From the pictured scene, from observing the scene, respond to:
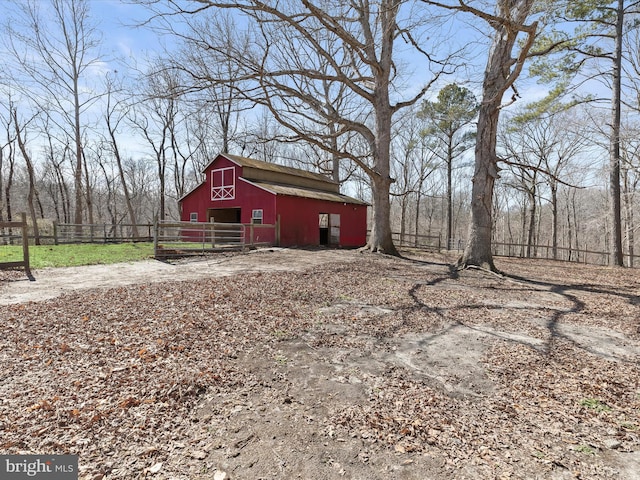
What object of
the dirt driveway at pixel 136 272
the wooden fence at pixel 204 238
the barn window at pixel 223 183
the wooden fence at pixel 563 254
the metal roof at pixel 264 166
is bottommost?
the wooden fence at pixel 563 254

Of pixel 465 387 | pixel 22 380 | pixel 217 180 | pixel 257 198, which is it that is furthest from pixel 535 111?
pixel 22 380

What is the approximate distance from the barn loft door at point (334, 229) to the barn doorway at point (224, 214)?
6.19 m

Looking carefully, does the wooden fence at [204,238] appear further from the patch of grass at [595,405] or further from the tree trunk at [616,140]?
the tree trunk at [616,140]

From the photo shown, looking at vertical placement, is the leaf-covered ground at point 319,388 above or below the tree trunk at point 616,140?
below

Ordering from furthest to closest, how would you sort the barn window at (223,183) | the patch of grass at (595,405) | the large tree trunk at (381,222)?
1. the barn window at (223,183)
2. the large tree trunk at (381,222)
3. the patch of grass at (595,405)

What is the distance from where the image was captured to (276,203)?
643 inches

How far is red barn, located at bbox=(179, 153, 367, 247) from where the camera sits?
55.4 feet

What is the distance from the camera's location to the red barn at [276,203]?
1688cm

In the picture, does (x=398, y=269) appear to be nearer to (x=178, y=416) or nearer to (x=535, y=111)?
(x=178, y=416)

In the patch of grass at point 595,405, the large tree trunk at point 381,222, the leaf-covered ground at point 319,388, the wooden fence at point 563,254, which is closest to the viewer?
the leaf-covered ground at point 319,388

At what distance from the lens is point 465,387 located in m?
3.13

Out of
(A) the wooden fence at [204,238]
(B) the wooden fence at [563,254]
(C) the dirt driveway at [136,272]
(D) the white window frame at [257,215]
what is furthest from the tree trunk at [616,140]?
(D) the white window frame at [257,215]

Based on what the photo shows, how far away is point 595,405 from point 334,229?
56.0 ft

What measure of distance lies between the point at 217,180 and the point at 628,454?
19.6 m
